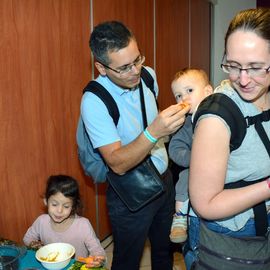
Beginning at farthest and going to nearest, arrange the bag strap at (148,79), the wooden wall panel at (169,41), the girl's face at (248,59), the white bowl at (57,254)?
the wooden wall panel at (169,41), the bag strap at (148,79), the white bowl at (57,254), the girl's face at (248,59)

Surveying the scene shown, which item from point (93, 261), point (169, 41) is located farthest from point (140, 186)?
point (169, 41)

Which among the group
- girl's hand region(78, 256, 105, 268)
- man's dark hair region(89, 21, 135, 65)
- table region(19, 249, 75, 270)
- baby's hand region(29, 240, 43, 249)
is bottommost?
baby's hand region(29, 240, 43, 249)

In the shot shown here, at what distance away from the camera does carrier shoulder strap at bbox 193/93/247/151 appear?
35.9 inches

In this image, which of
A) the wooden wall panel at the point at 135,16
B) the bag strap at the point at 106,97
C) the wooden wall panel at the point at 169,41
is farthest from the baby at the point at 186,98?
the wooden wall panel at the point at 169,41

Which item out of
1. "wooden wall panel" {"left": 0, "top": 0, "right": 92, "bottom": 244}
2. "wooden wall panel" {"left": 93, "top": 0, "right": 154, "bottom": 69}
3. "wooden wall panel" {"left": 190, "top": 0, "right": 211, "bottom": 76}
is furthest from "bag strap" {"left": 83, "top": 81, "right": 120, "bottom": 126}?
"wooden wall panel" {"left": 190, "top": 0, "right": 211, "bottom": 76}

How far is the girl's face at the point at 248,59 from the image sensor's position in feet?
2.98

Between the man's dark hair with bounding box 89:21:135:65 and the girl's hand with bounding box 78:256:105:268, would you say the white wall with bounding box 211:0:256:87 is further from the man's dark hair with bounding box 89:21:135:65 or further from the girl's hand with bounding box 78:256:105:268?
the girl's hand with bounding box 78:256:105:268

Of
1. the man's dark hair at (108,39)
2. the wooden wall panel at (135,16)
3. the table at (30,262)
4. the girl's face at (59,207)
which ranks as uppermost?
the wooden wall panel at (135,16)

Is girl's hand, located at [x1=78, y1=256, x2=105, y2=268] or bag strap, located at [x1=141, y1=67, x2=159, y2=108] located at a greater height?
bag strap, located at [x1=141, y1=67, x2=159, y2=108]

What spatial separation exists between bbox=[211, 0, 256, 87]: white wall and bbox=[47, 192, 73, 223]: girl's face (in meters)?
3.93

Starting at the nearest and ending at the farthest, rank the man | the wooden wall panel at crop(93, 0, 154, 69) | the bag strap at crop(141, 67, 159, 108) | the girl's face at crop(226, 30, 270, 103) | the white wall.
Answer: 1. the girl's face at crop(226, 30, 270, 103)
2. the man
3. the bag strap at crop(141, 67, 159, 108)
4. the wooden wall panel at crop(93, 0, 154, 69)
5. the white wall

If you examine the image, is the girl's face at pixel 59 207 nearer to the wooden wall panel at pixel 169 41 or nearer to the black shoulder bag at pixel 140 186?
the black shoulder bag at pixel 140 186

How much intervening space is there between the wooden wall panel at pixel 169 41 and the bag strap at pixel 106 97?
1.95 meters

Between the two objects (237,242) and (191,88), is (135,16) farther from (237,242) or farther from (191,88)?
(237,242)
